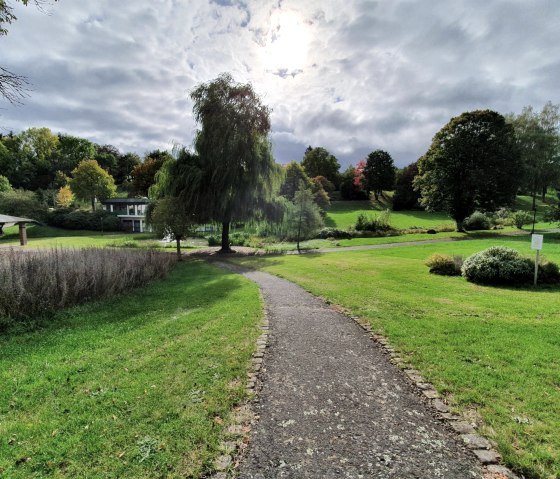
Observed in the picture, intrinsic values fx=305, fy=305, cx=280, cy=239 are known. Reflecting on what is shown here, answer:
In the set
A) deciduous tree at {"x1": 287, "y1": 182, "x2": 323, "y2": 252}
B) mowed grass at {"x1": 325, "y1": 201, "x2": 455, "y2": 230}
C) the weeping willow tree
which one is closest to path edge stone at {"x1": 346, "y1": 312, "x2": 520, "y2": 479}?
the weeping willow tree

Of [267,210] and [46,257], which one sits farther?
[267,210]

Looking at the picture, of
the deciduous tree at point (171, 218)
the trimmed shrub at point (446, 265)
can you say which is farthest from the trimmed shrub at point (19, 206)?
the trimmed shrub at point (446, 265)

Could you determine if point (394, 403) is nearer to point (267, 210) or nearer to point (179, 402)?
point (179, 402)

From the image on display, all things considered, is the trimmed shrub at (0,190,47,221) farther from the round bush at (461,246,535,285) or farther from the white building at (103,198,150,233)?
the round bush at (461,246,535,285)

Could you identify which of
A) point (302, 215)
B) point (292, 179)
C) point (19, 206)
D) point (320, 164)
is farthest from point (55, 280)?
point (320, 164)

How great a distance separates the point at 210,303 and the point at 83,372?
4373 millimetres

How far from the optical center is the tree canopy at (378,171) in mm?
58156

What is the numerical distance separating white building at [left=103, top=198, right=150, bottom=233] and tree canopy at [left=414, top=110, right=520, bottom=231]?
44185mm

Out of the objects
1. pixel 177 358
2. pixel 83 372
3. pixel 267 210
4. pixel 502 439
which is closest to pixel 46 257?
pixel 83 372

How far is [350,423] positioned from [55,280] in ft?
30.6

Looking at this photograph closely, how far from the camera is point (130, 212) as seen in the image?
5444cm

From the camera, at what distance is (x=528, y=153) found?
34750 mm

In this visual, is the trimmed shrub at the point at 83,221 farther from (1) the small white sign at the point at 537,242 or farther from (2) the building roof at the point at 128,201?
(1) the small white sign at the point at 537,242

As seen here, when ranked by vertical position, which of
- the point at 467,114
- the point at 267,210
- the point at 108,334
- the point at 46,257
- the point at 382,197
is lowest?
the point at 108,334
